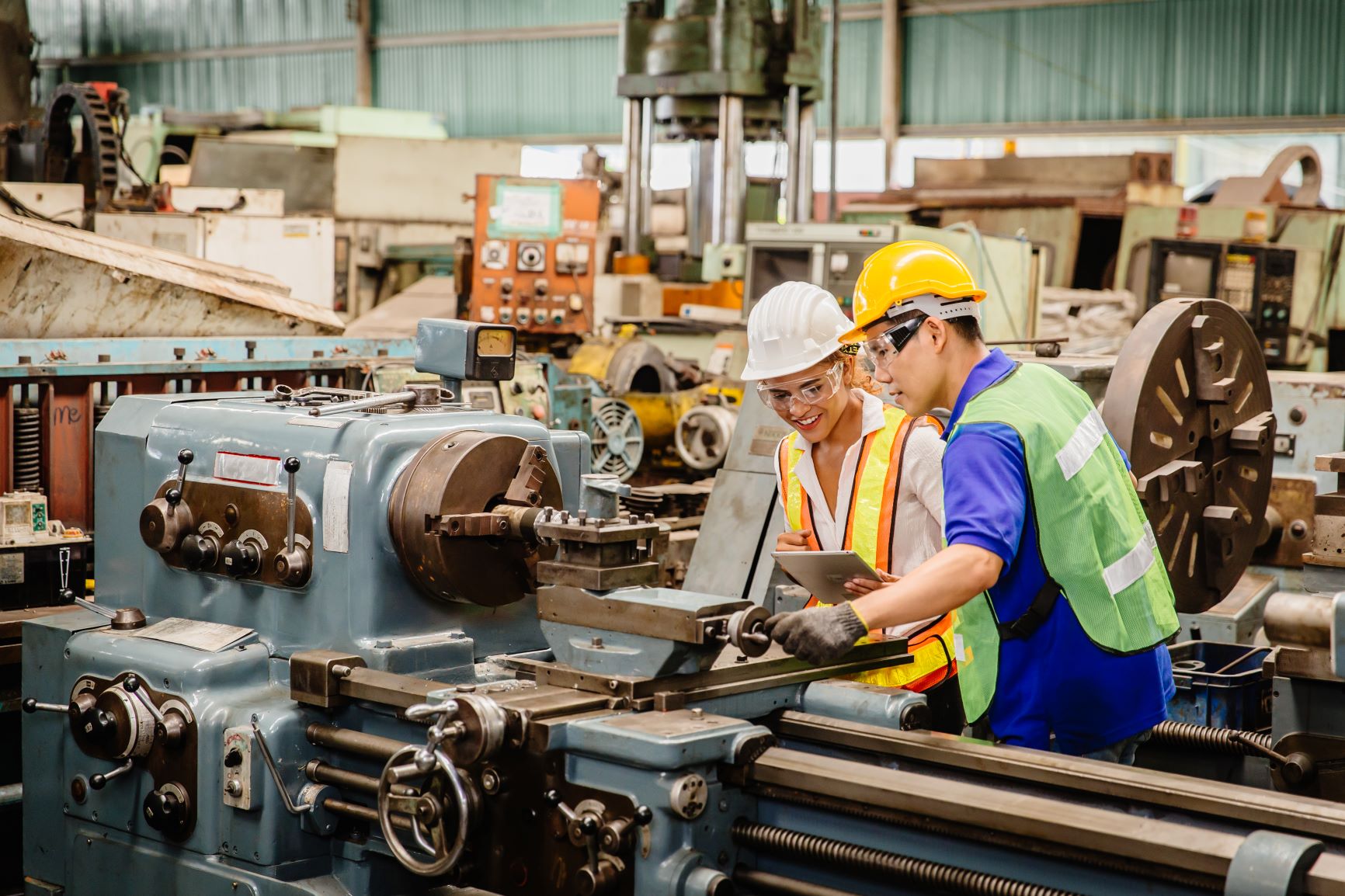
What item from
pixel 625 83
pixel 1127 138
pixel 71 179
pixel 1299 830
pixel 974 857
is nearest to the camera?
pixel 1299 830

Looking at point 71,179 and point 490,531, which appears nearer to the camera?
point 490,531

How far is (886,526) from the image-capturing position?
2264 millimetres

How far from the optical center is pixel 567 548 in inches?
74.4

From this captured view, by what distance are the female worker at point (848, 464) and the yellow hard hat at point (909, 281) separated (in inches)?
11.9

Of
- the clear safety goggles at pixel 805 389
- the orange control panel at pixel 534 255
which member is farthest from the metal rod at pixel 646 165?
the clear safety goggles at pixel 805 389

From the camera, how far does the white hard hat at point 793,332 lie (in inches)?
92.4

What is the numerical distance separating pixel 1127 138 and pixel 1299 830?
10551 millimetres

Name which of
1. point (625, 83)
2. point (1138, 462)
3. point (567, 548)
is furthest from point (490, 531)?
point (625, 83)

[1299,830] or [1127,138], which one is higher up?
[1127,138]

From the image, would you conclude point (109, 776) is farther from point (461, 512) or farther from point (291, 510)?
point (461, 512)

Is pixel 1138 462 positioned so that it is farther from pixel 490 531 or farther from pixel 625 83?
pixel 625 83

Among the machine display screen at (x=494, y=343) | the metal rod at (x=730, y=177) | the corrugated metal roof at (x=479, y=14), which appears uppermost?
the corrugated metal roof at (x=479, y=14)

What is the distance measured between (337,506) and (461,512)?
7.6 inches

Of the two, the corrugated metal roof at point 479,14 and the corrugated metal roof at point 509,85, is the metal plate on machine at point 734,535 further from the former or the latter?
the corrugated metal roof at point 479,14
